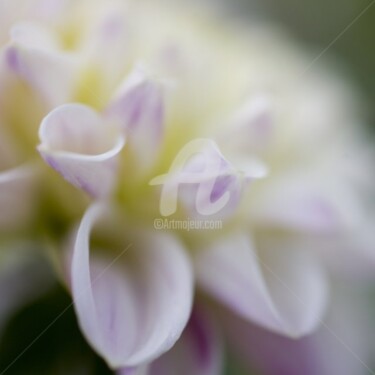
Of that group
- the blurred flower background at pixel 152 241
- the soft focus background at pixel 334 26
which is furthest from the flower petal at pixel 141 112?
the soft focus background at pixel 334 26

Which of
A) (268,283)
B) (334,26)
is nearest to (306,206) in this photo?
(268,283)

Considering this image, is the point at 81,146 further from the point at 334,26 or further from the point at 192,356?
the point at 334,26

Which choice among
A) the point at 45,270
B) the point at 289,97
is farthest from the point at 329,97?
the point at 45,270

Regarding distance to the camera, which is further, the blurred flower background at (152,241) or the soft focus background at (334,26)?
the soft focus background at (334,26)

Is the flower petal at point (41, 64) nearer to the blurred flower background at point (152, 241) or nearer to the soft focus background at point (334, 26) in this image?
the blurred flower background at point (152, 241)

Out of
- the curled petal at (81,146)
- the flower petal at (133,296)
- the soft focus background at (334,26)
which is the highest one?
the curled petal at (81,146)

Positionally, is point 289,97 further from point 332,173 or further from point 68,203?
point 68,203

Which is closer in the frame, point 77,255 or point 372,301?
point 77,255
